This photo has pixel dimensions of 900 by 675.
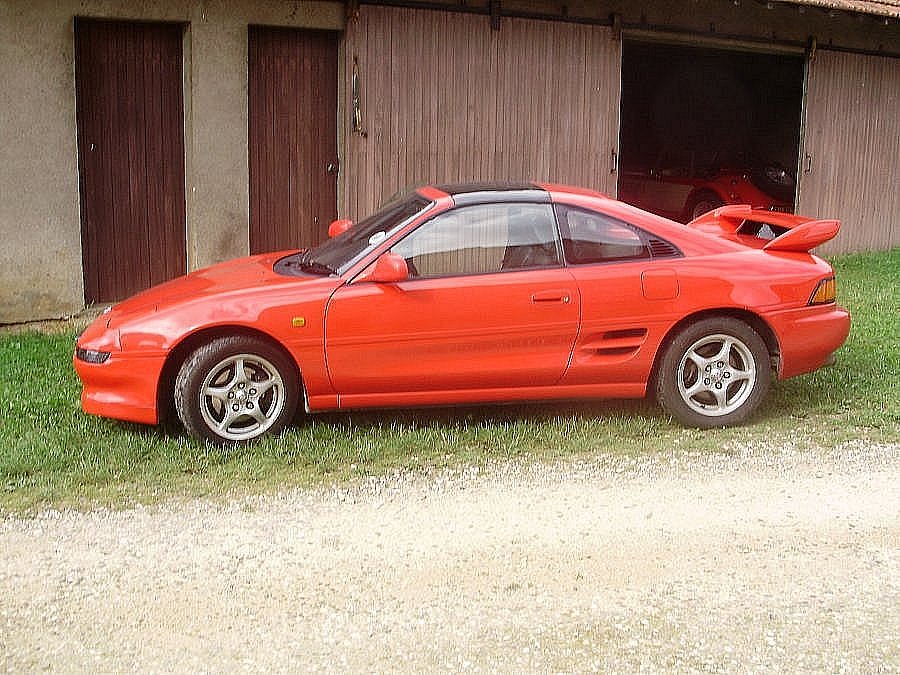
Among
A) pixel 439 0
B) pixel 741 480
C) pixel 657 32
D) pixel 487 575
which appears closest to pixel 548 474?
pixel 741 480

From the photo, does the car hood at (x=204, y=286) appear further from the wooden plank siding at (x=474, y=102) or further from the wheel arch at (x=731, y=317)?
the wooden plank siding at (x=474, y=102)

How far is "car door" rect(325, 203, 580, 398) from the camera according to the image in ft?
21.3

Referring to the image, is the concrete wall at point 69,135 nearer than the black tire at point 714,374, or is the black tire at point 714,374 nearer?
the black tire at point 714,374

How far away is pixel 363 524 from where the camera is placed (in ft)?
17.6

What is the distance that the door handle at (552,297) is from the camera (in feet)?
21.8

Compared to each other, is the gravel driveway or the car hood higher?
the car hood

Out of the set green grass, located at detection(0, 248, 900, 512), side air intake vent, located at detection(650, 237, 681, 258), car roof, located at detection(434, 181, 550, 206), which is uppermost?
car roof, located at detection(434, 181, 550, 206)

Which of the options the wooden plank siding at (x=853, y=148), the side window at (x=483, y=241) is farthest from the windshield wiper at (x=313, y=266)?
the wooden plank siding at (x=853, y=148)

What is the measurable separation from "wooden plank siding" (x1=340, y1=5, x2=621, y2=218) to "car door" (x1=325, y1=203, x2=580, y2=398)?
498cm

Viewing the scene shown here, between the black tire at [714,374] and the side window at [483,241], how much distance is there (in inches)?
37.5

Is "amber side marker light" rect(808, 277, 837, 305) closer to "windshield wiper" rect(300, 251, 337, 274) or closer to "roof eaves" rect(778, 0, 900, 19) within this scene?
"windshield wiper" rect(300, 251, 337, 274)

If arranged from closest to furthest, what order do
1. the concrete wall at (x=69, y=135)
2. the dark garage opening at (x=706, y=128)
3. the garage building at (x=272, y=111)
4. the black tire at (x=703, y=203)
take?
the concrete wall at (x=69, y=135) → the garage building at (x=272, y=111) → the dark garage opening at (x=706, y=128) → the black tire at (x=703, y=203)

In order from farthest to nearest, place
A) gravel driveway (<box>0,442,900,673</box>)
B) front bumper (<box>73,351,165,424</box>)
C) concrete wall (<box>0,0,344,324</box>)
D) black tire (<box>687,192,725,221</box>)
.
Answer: black tire (<box>687,192,725,221</box>) → concrete wall (<box>0,0,344,324</box>) → front bumper (<box>73,351,165,424</box>) → gravel driveway (<box>0,442,900,673</box>)

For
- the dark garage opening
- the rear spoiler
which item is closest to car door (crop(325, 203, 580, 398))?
the rear spoiler
